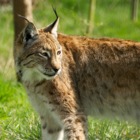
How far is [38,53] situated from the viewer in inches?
246

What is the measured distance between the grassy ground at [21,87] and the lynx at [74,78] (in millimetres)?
366

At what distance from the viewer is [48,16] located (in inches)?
528

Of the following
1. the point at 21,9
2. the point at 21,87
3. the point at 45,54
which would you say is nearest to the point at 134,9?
the point at 21,9

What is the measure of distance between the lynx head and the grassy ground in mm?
556

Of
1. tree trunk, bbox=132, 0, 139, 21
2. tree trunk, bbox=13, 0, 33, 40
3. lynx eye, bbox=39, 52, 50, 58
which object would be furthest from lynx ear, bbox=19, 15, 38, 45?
tree trunk, bbox=132, 0, 139, 21

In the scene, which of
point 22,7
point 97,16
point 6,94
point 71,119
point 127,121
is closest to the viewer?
point 71,119

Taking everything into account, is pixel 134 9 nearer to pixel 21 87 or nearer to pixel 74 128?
pixel 21 87

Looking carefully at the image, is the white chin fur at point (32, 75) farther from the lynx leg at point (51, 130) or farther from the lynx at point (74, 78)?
the lynx leg at point (51, 130)

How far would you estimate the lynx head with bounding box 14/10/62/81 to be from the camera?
20.3ft

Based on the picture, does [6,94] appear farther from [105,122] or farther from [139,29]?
[139,29]

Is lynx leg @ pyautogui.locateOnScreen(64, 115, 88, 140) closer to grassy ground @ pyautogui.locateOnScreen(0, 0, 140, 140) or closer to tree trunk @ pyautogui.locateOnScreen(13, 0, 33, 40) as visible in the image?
grassy ground @ pyautogui.locateOnScreen(0, 0, 140, 140)

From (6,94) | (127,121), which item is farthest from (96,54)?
(6,94)

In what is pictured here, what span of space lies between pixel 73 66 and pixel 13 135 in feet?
3.14

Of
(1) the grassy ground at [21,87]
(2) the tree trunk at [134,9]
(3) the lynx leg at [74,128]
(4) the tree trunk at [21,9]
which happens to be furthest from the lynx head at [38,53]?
(2) the tree trunk at [134,9]
